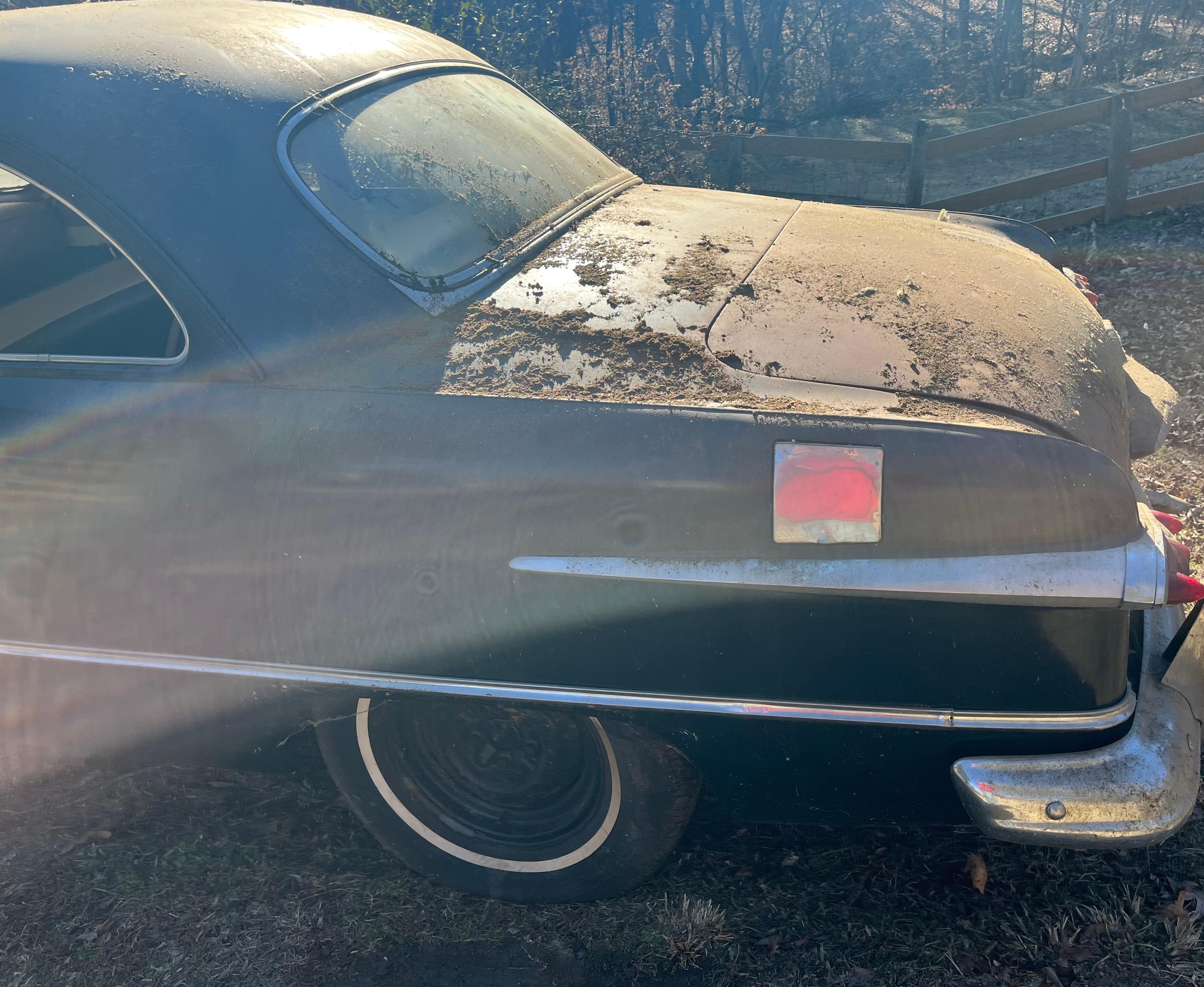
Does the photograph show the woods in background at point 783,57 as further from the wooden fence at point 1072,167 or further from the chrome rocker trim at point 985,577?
the chrome rocker trim at point 985,577

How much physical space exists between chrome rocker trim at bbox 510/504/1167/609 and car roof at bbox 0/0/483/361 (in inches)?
40.6

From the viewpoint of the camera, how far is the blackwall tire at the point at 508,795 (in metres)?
2.15

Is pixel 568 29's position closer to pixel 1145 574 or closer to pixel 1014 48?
pixel 1014 48

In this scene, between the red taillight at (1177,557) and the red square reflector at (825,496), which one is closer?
the red square reflector at (825,496)

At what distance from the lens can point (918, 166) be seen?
24.2 ft

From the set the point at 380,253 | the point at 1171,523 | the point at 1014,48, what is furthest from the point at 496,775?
the point at 1014,48

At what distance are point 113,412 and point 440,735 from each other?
42.9 inches

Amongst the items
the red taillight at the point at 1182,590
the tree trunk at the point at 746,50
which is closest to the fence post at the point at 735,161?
the tree trunk at the point at 746,50

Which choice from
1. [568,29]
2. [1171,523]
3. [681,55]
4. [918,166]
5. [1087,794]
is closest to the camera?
[1087,794]

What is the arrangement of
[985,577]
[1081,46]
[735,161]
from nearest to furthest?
[985,577] → [735,161] → [1081,46]

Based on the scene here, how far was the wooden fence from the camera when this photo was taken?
704 centimetres

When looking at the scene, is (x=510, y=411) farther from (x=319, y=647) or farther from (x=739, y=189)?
(x=739, y=189)

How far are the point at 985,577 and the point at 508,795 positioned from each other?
4.23ft

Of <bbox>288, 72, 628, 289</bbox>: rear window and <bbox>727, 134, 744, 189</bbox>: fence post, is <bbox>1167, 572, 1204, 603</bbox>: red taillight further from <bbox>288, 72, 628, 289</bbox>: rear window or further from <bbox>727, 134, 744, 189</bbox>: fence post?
<bbox>727, 134, 744, 189</bbox>: fence post
